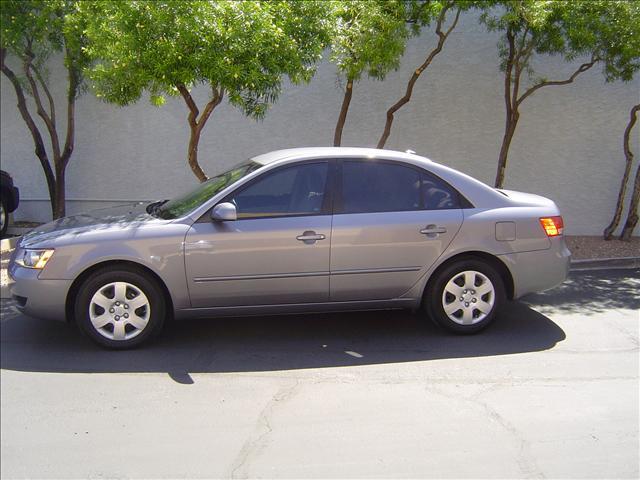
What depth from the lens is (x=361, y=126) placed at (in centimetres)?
1080

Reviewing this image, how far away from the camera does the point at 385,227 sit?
556cm

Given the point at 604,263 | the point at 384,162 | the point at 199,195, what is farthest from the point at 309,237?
the point at 604,263

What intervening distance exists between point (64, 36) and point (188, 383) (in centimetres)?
646

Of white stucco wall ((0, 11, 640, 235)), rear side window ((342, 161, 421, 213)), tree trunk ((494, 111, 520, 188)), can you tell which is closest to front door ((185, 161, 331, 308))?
rear side window ((342, 161, 421, 213))

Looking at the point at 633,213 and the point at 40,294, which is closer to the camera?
the point at 40,294

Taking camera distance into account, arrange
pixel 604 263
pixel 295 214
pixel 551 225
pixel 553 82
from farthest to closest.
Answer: pixel 553 82, pixel 604 263, pixel 551 225, pixel 295 214

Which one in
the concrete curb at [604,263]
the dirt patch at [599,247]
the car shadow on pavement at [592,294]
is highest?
the dirt patch at [599,247]

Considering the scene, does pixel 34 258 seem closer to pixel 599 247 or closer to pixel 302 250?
pixel 302 250

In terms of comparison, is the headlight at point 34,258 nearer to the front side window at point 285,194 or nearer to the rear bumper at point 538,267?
the front side window at point 285,194

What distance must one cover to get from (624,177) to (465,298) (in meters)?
5.68

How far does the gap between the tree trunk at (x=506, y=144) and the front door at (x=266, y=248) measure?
17.0 feet

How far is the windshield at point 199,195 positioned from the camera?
5645 mm

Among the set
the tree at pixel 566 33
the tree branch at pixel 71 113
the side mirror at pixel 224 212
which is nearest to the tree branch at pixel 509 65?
the tree at pixel 566 33

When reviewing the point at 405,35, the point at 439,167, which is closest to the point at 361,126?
the point at 405,35
